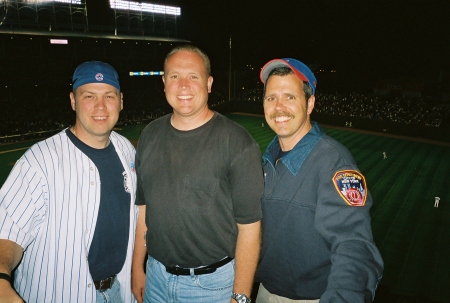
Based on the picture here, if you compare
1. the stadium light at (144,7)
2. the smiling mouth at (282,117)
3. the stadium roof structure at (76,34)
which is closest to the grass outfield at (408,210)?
the smiling mouth at (282,117)

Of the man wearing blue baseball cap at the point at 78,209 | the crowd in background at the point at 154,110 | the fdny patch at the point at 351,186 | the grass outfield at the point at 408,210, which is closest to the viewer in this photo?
the fdny patch at the point at 351,186

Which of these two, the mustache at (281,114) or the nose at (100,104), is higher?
the nose at (100,104)

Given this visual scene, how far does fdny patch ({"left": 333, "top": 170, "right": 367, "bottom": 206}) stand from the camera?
2.20 metres

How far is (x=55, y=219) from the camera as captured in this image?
2.77 m

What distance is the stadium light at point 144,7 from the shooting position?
119ft

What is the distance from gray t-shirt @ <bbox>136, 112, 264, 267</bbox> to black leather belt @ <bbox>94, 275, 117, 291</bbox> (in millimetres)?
685

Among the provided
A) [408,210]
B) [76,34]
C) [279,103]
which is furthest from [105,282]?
[76,34]

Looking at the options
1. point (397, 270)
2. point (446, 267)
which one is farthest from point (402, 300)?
point (446, 267)

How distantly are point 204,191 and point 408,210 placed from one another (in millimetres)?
14728

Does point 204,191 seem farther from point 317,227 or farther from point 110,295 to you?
→ point 110,295

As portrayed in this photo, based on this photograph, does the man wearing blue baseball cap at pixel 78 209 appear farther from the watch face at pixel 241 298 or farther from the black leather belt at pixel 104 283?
the watch face at pixel 241 298

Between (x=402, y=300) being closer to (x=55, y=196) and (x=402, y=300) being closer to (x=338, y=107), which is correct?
(x=55, y=196)

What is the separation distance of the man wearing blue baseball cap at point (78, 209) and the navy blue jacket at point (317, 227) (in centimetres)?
150

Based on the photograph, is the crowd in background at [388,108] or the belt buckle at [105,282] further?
the crowd in background at [388,108]
